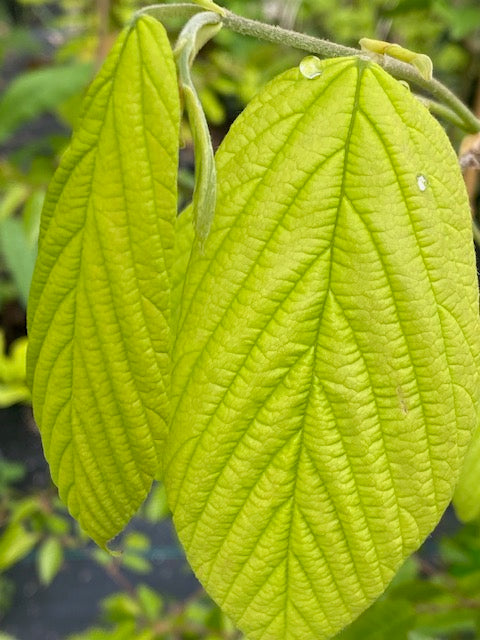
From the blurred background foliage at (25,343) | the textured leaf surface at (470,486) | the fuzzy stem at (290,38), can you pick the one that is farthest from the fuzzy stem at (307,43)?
the blurred background foliage at (25,343)

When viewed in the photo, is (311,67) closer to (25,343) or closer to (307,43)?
(307,43)

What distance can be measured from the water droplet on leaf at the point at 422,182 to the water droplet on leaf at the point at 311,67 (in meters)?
0.10

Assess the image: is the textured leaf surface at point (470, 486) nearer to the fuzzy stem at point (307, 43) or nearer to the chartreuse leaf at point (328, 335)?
the chartreuse leaf at point (328, 335)

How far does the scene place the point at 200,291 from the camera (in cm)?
47

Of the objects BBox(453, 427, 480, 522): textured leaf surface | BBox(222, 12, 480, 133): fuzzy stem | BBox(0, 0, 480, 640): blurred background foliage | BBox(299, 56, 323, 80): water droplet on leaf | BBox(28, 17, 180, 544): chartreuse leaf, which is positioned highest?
BBox(222, 12, 480, 133): fuzzy stem

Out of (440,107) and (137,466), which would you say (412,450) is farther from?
(440,107)

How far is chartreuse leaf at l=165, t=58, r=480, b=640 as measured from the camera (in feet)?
Result: 1.45

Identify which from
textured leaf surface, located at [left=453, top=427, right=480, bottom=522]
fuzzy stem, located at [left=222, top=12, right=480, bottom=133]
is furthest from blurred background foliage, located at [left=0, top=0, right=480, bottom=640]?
fuzzy stem, located at [left=222, top=12, right=480, bottom=133]

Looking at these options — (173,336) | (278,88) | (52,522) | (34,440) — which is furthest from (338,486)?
(34,440)

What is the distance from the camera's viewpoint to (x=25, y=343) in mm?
1670

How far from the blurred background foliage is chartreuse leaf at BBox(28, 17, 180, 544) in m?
0.70

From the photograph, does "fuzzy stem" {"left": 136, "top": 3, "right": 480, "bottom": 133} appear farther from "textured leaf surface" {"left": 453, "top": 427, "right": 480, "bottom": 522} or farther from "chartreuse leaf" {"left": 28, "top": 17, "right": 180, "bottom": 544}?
"textured leaf surface" {"left": 453, "top": 427, "right": 480, "bottom": 522}

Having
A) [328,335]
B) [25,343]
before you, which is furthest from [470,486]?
A: [25,343]

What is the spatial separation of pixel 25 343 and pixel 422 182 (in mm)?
A: 1387
